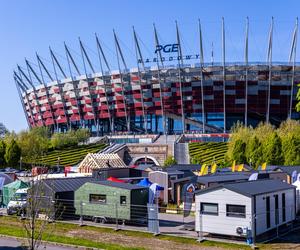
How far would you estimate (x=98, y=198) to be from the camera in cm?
3095

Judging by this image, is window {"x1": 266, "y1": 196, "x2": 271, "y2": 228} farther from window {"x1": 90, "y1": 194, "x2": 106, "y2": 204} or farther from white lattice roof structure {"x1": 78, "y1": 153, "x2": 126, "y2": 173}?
white lattice roof structure {"x1": 78, "y1": 153, "x2": 126, "y2": 173}

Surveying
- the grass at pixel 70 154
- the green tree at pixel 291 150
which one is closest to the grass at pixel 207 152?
the green tree at pixel 291 150

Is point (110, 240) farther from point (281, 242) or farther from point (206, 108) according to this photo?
point (206, 108)

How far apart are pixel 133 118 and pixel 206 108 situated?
78.0 feet

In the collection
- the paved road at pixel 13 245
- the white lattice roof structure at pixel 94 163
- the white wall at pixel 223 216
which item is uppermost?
the white lattice roof structure at pixel 94 163

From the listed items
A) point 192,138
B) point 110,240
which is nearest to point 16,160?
point 192,138

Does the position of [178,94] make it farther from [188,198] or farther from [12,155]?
[188,198]

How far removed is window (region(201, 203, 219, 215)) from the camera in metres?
25.1

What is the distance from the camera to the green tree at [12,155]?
276 feet

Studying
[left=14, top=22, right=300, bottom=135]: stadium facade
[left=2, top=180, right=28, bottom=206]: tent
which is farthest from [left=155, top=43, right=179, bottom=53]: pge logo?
[left=2, top=180, right=28, bottom=206]: tent

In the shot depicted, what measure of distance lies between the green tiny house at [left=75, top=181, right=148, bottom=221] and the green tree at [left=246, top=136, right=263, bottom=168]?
43.9m

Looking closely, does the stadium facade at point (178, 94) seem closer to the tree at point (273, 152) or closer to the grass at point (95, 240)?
the tree at point (273, 152)

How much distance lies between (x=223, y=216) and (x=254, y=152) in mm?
48791

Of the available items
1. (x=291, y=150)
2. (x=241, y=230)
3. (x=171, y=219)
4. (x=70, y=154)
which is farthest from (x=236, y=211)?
(x=70, y=154)
